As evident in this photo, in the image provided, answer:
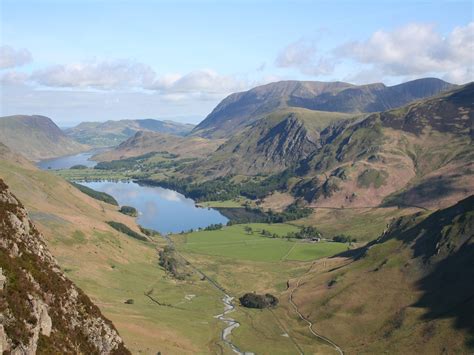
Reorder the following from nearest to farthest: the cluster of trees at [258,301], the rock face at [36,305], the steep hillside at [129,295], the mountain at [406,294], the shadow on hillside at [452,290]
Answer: the rock face at [36,305], the steep hillside at [129,295], the mountain at [406,294], the shadow on hillside at [452,290], the cluster of trees at [258,301]

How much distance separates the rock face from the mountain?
90.3 m

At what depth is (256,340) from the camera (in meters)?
140

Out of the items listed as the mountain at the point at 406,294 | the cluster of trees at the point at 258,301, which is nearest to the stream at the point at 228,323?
A: the cluster of trees at the point at 258,301

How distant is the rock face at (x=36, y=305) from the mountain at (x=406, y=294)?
90311 mm

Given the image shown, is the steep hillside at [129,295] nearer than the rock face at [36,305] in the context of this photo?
No

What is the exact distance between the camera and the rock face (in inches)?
1761

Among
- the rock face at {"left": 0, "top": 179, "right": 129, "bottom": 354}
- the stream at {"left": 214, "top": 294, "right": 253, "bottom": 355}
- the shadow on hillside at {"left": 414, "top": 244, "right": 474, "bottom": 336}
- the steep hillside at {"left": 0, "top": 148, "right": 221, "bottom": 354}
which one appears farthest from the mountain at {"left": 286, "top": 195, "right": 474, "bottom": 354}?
the rock face at {"left": 0, "top": 179, "right": 129, "bottom": 354}

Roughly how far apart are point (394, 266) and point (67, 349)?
14130 centimetres

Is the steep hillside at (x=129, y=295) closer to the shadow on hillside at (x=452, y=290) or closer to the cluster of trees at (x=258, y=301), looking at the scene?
the cluster of trees at (x=258, y=301)

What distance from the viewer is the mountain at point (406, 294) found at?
411 ft

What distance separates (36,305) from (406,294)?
130 m

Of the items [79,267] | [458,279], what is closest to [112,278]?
[79,267]

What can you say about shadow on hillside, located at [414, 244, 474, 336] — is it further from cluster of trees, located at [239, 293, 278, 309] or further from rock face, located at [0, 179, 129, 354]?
rock face, located at [0, 179, 129, 354]

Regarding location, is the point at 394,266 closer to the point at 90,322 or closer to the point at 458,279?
the point at 458,279
